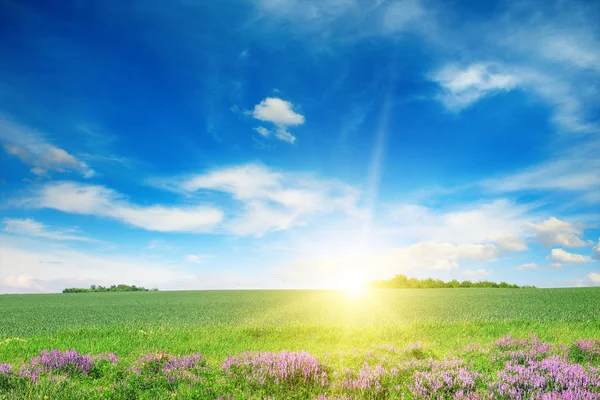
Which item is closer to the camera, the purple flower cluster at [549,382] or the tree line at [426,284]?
the purple flower cluster at [549,382]

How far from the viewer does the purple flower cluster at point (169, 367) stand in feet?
23.9

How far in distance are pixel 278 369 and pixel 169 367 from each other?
7.10 ft

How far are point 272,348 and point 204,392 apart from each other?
4835 millimetres

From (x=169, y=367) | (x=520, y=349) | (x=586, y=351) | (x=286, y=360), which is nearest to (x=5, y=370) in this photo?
(x=169, y=367)

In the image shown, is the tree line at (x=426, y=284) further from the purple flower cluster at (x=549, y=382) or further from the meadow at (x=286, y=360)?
the purple flower cluster at (x=549, y=382)

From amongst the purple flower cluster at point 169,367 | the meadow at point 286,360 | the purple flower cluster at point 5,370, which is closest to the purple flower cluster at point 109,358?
the meadow at point 286,360

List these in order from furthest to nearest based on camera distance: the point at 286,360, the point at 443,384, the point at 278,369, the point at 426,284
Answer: the point at 426,284, the point at 286,360, the point at 278,369, the point at 443,384

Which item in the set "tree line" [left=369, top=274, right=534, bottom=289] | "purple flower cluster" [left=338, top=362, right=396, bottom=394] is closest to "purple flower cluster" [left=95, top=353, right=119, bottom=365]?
"purple flower cluster" [left=338, top=362, right=396, bottom=394]

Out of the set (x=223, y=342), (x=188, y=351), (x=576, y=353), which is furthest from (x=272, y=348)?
(x=576, y=353)

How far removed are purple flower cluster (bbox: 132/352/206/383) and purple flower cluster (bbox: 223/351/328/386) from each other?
68cm

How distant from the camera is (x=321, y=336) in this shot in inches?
515

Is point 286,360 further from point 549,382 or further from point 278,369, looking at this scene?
point 549,382

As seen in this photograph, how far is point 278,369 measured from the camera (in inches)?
292

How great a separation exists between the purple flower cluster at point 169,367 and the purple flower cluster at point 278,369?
0.68 m
